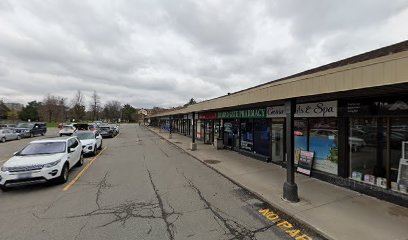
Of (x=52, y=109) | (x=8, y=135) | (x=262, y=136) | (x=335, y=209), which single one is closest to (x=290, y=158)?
(x=335, y=209)

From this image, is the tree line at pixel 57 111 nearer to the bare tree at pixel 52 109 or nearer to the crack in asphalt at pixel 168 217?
the bare tree at pixel 52 109

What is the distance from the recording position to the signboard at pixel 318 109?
7.11 m

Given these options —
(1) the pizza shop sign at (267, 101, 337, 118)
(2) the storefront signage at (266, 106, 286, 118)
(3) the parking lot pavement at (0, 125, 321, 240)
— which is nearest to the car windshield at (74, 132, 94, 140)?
(3) the parking lot pavement at (0, 125, 321, 240)

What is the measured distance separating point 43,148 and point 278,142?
953 cm

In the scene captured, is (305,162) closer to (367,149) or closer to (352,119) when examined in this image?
(367,149)

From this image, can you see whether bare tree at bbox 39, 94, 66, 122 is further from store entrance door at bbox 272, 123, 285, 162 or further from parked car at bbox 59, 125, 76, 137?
store entrance door at bbox 272, 123, 285, 162

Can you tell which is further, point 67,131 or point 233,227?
point 67,131

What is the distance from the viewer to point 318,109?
25.0 ft

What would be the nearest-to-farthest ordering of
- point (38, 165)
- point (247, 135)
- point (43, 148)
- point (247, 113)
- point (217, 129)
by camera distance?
point (38, 165), point (43, 148), point (247, 113), point (247, 135), point (217, 129)

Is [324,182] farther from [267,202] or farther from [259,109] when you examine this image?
[259,109]

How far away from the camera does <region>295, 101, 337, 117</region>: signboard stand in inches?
280

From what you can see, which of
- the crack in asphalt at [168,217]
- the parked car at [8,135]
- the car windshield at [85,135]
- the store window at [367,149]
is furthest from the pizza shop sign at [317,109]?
the parked car at [8,135]

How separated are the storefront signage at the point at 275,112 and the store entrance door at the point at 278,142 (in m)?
→ 0.49

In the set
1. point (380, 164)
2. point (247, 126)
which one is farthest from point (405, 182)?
point (247, 126)
